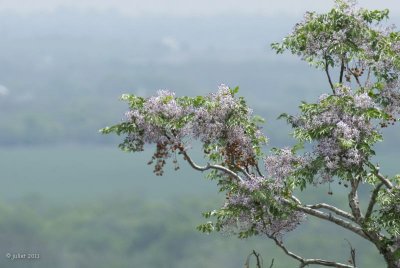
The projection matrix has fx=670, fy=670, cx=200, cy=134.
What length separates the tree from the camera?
15.6 meters

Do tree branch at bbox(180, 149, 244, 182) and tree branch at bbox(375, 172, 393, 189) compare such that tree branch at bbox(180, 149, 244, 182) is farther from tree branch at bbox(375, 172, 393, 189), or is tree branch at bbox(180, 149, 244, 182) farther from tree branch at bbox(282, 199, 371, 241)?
tree branch at bbox(375, 172, 393, 189)

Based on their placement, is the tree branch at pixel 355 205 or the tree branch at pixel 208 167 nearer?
the tree branch at pixel 208 167

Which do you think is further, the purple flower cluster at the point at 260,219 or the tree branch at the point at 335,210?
the tree branch at the point at 335,210

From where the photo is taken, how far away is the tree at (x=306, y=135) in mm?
15602

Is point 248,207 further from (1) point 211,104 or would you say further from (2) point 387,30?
(2) point 387,30

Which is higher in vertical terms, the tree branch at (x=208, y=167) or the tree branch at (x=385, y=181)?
the tree branch at (x=208, y=167)

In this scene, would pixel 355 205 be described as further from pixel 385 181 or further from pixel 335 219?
pixel 385 181

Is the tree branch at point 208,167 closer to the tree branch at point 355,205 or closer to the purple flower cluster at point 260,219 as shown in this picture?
the purple flower cluster at point 260,219

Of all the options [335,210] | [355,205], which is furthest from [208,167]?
[355,205]

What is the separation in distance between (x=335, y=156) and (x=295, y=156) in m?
1.87

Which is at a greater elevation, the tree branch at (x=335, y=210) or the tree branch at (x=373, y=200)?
the tree branch at (x=335, y=210)

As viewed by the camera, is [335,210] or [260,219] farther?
[335,210]

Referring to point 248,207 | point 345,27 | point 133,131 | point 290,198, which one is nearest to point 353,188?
point 290,198

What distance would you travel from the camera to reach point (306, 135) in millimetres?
15836
